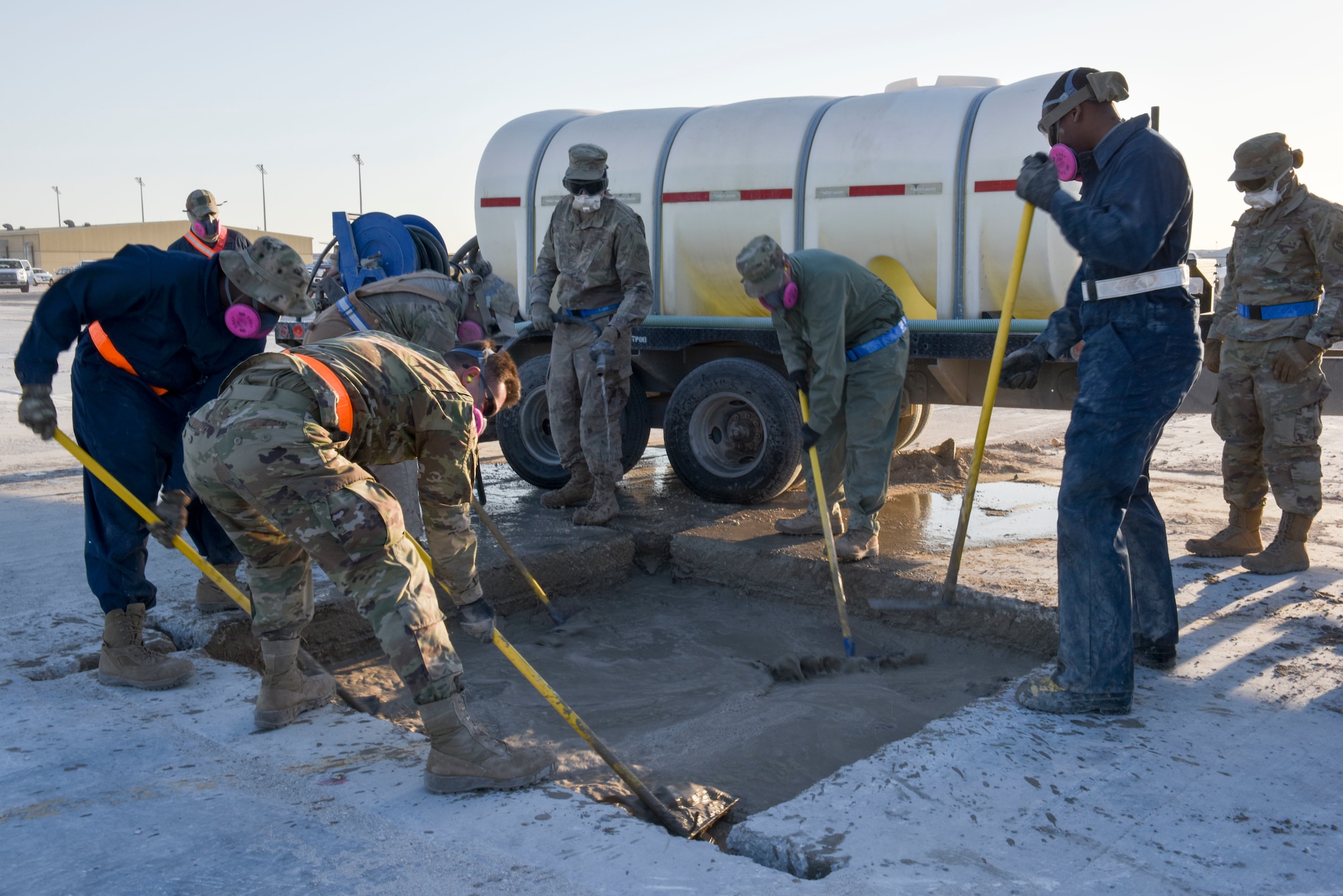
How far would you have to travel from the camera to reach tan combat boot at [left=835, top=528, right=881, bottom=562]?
5.01 meters

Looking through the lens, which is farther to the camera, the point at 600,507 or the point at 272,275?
the point at 600,507

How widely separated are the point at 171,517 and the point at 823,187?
167 inches

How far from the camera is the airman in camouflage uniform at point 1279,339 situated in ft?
15.9

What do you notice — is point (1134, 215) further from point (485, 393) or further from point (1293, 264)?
point (1293, 264)

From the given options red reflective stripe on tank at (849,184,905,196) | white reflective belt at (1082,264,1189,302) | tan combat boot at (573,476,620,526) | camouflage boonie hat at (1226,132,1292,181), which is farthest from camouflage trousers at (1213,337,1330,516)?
tan combat boot at (573,476,620,526)

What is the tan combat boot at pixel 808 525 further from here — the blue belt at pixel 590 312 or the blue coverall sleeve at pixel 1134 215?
the blue coverall sleeve at pixel 1134 215

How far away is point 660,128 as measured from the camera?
22.6 ft

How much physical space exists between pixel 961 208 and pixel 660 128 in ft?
7.09

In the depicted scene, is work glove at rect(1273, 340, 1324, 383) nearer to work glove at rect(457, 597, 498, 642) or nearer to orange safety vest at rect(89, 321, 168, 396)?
work glove at rect(457, 597, 498, 642)

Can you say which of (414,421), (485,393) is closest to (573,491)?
(485,393)

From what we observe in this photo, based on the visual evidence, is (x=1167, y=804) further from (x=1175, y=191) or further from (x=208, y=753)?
(x=208, y=753)

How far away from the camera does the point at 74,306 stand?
11.5 ft

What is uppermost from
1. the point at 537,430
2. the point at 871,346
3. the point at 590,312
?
the point at 590,312

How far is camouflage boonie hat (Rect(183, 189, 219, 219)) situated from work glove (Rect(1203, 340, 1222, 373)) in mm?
6461
